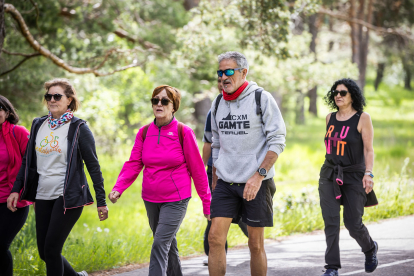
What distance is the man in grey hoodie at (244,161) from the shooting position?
378 cm

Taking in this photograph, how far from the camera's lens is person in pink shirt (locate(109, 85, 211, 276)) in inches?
155

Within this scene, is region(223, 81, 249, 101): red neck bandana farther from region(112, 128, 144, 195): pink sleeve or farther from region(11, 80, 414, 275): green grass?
region(11, 80, 414, 275): green grass

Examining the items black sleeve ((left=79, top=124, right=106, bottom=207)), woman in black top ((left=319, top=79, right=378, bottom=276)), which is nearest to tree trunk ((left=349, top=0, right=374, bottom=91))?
woman in black top ((left=319, top=79, right=378, bottom=276))

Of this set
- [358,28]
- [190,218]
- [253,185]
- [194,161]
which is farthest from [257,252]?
[358,28]

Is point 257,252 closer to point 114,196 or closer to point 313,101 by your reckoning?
point 114,196

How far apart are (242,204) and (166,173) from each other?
0.73 m

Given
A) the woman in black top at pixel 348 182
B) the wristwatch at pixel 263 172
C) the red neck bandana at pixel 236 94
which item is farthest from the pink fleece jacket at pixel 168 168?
the woman in black top at pixel 348 182

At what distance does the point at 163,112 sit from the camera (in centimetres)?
408

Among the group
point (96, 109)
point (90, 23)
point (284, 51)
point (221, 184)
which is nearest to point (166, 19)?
point (90, 23)

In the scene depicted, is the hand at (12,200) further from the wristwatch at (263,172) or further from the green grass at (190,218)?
the wristwatch at (263,172)

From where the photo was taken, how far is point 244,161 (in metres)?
3.86

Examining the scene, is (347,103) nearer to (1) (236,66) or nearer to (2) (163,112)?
(1) (236,66)

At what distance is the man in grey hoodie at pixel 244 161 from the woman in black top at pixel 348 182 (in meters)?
1.22

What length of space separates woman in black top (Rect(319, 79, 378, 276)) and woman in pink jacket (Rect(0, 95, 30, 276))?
3065mm
